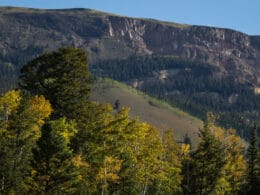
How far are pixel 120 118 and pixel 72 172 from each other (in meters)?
10.0

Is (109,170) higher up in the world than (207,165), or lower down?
lower down

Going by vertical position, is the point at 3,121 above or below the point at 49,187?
above

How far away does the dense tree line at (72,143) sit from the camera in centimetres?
6119

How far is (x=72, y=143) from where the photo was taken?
69688 mm

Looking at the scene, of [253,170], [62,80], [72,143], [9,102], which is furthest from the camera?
[253,170]

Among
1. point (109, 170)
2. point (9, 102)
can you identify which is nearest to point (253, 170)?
point (109, 170)

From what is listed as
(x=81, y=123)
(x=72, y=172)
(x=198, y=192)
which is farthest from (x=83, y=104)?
(x=198, y=192)

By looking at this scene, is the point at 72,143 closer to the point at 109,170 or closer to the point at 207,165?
the point at 109,170

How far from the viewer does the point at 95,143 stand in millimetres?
68750

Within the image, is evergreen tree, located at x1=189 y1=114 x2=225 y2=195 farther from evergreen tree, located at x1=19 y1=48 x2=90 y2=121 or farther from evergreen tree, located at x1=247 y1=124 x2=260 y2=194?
evergreen tree, located at x1=247 y1=124 x2=260 y2=194

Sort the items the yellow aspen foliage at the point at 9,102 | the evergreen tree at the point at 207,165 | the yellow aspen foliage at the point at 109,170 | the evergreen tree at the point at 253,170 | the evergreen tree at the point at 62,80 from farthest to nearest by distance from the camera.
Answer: the evergreen tree at the point at 253,170
the evergreen tree at the point at 207,165
the evergreen tree at the point at 62,80
the yellow aspen foliage at the point at 9,102
the yellow aspen foliage at the point at 109,170

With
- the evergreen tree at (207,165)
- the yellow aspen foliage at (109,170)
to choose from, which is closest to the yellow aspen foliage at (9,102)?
the yellow aspen foliage at (109,170)

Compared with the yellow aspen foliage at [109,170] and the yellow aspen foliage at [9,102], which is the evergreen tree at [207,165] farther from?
the yellow aspen foliage at [9,102]

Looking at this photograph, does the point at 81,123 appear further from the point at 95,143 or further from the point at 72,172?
the point at 72,172
